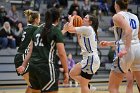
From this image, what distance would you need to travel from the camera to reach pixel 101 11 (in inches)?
704

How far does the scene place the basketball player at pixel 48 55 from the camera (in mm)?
5078

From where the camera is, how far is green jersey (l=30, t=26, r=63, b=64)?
5.09m

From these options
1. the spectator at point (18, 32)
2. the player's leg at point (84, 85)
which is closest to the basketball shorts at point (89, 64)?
the player's leg at point (84, 85)

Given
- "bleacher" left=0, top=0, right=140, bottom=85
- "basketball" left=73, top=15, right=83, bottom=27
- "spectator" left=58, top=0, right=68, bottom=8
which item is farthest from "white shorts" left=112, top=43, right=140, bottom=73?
"spectator" left=58, top=0, right=68, bottom=8

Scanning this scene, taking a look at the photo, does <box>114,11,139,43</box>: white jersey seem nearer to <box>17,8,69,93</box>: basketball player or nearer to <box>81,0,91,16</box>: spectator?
<box>17,8,69,93</box>: basketball player

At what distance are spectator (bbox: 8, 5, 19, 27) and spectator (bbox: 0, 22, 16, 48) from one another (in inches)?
32.2

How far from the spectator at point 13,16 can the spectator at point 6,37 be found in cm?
82

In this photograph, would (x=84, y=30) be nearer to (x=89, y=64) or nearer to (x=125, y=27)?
(x=89, y=64)

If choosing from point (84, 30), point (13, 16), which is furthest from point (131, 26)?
→ point (13, 16)

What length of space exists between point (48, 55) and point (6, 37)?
9056 mm

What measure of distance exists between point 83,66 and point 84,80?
0.26 metres

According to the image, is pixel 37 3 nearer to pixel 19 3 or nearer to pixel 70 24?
pixel 19 3

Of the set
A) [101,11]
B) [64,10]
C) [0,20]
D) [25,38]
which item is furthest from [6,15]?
[25,38]

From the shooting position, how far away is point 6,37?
1391 centimetres
